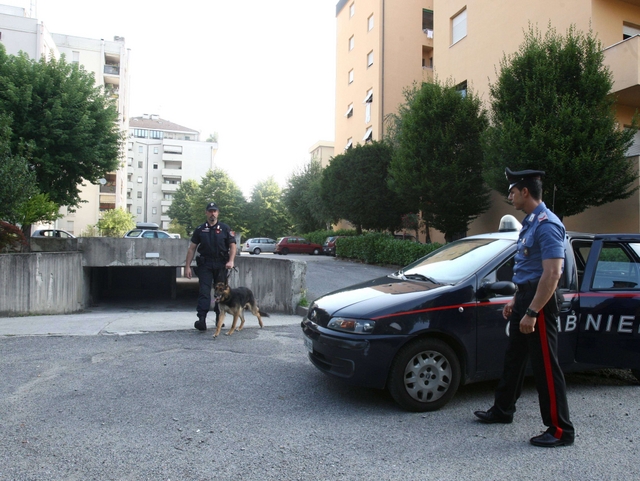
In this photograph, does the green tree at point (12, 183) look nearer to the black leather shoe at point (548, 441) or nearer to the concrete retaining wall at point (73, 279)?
the concrete retaining wall at point (73, 279)

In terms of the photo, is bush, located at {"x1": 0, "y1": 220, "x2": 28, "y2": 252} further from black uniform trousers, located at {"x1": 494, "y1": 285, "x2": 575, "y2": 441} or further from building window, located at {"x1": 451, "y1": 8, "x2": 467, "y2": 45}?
building window, located at {"x1": 451, "y1": 8, "x2": 467, "y2": 45}

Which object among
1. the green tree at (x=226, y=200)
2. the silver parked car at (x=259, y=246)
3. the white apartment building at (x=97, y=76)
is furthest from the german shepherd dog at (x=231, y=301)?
the green tree at (x=226, y=200)

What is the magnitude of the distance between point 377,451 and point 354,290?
1727mm

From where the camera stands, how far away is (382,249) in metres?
21.8

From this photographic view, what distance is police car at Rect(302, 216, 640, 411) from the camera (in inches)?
161

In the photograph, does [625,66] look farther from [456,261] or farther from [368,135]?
[368,135]

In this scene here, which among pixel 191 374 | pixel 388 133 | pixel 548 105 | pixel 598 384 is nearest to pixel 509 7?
pixel 548 105

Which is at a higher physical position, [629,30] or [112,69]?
[112,69]

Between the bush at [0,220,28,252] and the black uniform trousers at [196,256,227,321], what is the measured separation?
6.20 metres

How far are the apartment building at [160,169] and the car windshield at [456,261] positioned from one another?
267 ft

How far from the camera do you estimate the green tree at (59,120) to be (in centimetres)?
2005

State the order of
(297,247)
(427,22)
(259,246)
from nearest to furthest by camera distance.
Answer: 1. (427,22)
2. (297,247)
3. (259,246)

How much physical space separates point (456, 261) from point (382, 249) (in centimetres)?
1701

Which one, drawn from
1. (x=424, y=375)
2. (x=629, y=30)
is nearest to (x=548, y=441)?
(x=424, y=375)
